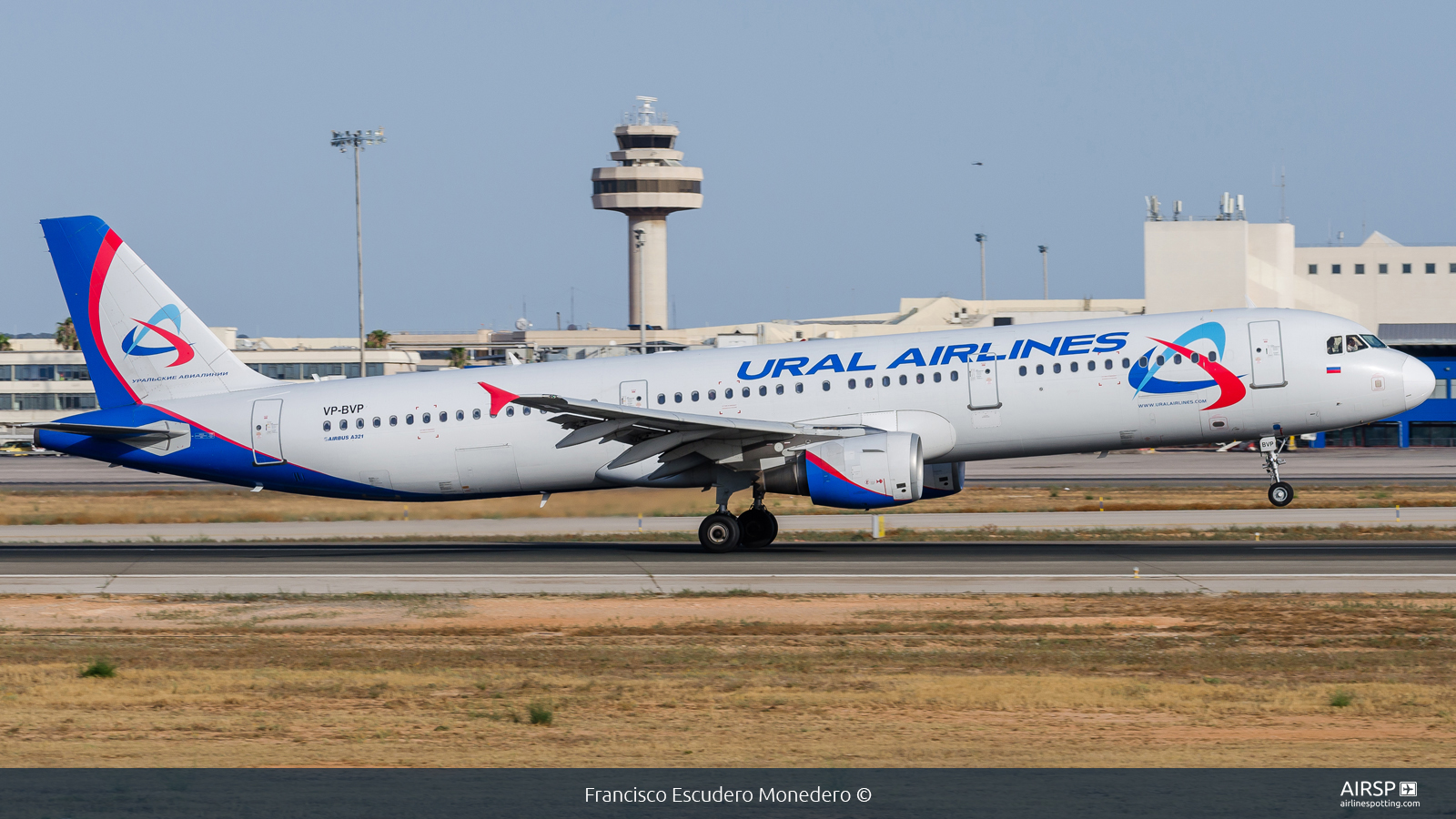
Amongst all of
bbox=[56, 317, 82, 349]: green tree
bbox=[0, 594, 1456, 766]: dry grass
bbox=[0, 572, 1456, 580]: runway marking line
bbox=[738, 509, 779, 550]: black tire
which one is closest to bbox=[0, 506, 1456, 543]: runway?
bbox=[738, 509, 779, 550]: black tire

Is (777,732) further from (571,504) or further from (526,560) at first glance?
(571,504)

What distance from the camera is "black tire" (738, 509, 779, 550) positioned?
1180 inches

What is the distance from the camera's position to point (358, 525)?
38094 millimetres

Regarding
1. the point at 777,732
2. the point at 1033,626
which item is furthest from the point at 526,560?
the point at 777,732

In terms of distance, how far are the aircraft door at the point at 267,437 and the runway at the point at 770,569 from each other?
84.8 inches

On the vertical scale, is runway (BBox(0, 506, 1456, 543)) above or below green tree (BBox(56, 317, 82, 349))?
below

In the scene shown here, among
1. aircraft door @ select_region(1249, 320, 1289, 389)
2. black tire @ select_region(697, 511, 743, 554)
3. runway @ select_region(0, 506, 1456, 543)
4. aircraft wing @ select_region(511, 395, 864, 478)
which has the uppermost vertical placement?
aircraft door @ select_region(1249, 320, 1289, 389)

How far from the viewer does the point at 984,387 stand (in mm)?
28328

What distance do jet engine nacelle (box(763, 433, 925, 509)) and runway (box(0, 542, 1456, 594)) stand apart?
1.24 metres

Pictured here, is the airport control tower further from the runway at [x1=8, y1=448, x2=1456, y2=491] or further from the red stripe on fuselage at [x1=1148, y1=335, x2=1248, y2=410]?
the red stripe on fuselage at [x1=1148, y1=335, x2=1248, y2=410]

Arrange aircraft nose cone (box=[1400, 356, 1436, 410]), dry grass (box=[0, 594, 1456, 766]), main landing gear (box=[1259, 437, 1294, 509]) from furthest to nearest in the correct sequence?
main landing gear (box=[1259, 437, 1294, 509]) < aircraft nose cone (box=[1400, 356, 1436, 410]) < dry grass (box=[0, 594, 1456, 766])

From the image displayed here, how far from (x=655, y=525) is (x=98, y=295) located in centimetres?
1469
